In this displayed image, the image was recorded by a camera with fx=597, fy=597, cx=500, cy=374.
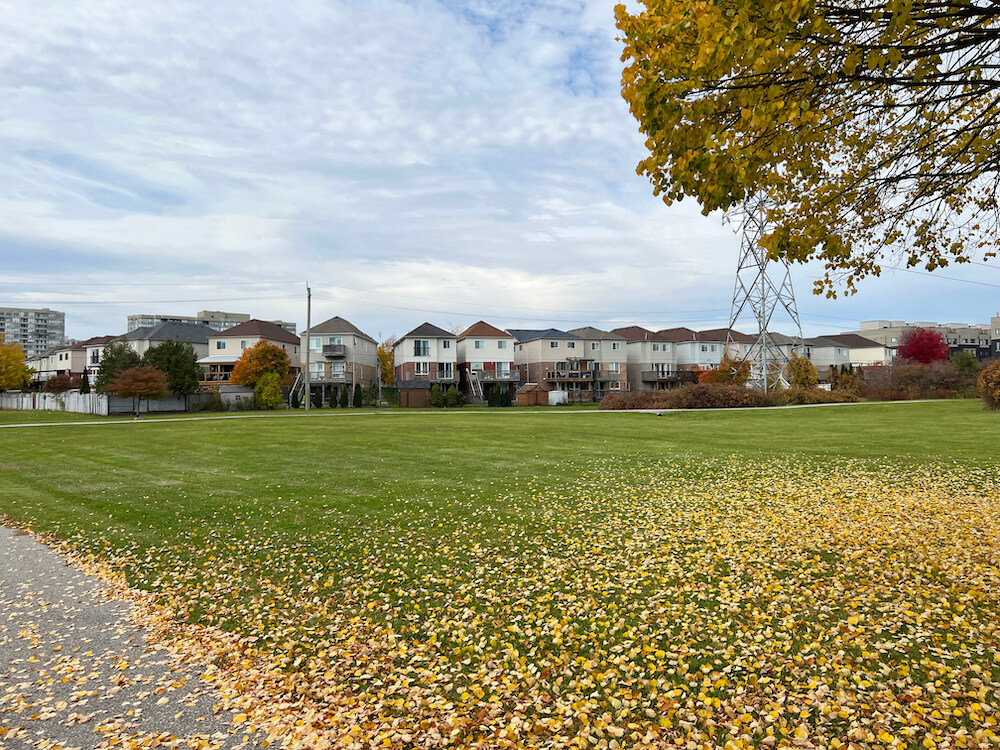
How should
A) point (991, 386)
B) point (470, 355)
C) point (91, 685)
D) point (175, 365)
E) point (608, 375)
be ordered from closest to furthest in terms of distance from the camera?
point (91, 685) < point (991, 386) < point (175, 365) < point (470, 355) < point (608, 375)

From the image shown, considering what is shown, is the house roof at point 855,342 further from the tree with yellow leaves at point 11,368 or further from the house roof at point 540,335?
the tree with yellow leaves at point 11,368

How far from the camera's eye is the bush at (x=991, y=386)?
31.0 m

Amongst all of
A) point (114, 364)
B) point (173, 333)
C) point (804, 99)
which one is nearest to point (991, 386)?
point (804, 99)

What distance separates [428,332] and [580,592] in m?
65.5

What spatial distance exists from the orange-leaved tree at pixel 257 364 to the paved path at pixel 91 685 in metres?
57.3

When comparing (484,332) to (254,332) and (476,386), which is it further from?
(254,332)

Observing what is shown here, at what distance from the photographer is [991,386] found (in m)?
31.3

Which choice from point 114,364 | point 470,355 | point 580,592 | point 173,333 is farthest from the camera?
point 173,333

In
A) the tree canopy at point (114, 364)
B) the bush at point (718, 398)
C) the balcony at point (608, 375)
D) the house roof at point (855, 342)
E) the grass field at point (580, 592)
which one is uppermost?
the house roof at point (855, 342)

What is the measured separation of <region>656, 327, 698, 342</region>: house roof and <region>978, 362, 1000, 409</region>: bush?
52.0 metres

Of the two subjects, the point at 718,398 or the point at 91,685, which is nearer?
the point at 91,685

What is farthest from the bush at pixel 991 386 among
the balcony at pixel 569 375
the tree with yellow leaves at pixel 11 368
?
the tree with yellow leaves at pixel 11 368

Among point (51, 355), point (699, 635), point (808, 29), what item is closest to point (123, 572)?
point (699, 635)

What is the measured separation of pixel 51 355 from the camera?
9181 cm
